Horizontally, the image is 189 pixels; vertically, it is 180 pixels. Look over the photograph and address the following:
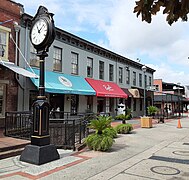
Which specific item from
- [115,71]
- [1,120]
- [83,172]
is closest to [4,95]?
[1,120]

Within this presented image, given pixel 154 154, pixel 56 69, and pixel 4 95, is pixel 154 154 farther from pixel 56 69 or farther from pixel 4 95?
pixel 56 69

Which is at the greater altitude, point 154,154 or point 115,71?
point 115,71

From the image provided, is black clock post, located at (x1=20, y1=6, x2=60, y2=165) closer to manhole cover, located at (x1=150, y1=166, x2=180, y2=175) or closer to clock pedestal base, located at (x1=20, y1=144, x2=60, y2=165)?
clock pedestal base, located at (x1=20, y1=144, x2=60, y2=165)

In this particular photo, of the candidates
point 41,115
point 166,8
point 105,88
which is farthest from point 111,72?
point 166,8

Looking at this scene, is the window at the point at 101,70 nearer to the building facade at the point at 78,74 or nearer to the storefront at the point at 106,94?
the building facade at the point at 78,74

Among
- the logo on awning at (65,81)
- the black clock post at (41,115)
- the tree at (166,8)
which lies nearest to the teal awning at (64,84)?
the logo on awning at (65,81)

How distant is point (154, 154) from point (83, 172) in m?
3.28

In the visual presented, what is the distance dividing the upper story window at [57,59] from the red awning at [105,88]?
10.5 ft

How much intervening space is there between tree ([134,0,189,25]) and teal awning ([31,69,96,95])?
33.4ft

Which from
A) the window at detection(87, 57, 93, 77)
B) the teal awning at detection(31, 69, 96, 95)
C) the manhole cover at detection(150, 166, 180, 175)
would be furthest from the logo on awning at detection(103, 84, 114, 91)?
the manhole cover at detection(150, 166, 180, 175)

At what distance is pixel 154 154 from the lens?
800cm

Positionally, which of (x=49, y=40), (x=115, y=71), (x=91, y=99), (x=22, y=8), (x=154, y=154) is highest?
(x=22, y=8)

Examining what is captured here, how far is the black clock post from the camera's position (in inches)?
257

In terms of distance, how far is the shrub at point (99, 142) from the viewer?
8.18 meters
